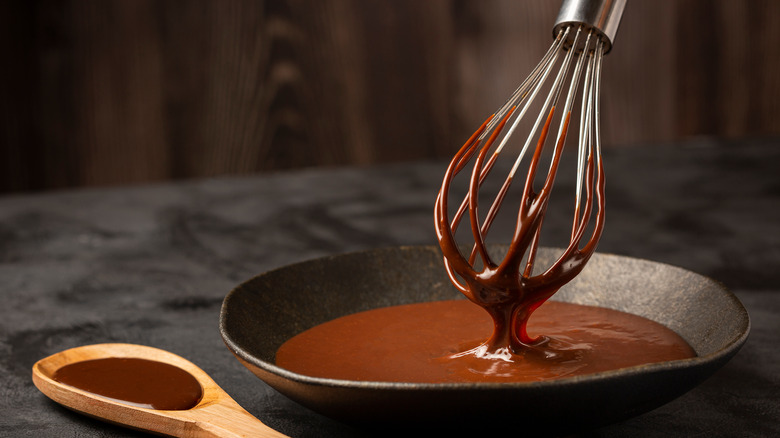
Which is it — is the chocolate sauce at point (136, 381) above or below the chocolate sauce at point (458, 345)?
below

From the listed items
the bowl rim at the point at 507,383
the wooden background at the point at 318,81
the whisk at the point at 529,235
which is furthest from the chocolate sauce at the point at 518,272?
the wooden background at the point at 318,81

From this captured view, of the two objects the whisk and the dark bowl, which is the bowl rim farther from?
the whisk

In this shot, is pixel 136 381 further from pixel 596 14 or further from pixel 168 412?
pixel 596 14

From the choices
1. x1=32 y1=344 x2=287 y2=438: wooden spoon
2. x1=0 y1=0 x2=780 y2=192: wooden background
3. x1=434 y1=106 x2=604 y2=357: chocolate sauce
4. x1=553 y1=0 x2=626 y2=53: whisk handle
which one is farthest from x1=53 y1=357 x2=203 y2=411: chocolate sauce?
x1=0 y1=0 x2=780 y2=192: wooden background

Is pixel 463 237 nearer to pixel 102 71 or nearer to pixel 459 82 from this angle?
pixel 459 82

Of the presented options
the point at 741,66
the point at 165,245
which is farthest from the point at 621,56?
the point at 165,245

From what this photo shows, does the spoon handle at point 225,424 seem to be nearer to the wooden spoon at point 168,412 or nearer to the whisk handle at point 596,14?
the wooden spoon at point 168,412

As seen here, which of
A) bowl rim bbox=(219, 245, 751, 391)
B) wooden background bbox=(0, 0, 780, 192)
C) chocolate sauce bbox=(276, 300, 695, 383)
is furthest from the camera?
wooden background bbox=(0, 0, 780, 192)
